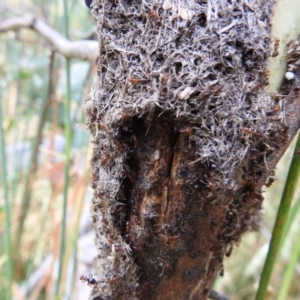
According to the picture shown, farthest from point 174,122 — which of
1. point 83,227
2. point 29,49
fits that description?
point 29,49

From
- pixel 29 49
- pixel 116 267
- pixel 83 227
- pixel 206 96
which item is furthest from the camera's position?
pixel 29 49

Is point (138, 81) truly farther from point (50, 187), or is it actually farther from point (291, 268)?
point (50, 187)

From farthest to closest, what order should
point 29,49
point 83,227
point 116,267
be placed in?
point 29,49
point 83,227
point 116,267

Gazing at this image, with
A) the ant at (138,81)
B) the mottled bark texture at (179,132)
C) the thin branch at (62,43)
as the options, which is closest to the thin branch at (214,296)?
the mottled bark texture at (179,132)

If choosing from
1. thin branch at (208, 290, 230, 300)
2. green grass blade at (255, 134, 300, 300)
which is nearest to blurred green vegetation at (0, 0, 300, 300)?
thin branch at (208, 290, 230, 300)

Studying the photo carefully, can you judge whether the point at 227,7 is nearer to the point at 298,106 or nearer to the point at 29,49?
the point at 298,106

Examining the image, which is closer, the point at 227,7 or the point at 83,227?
the point at 227,7
